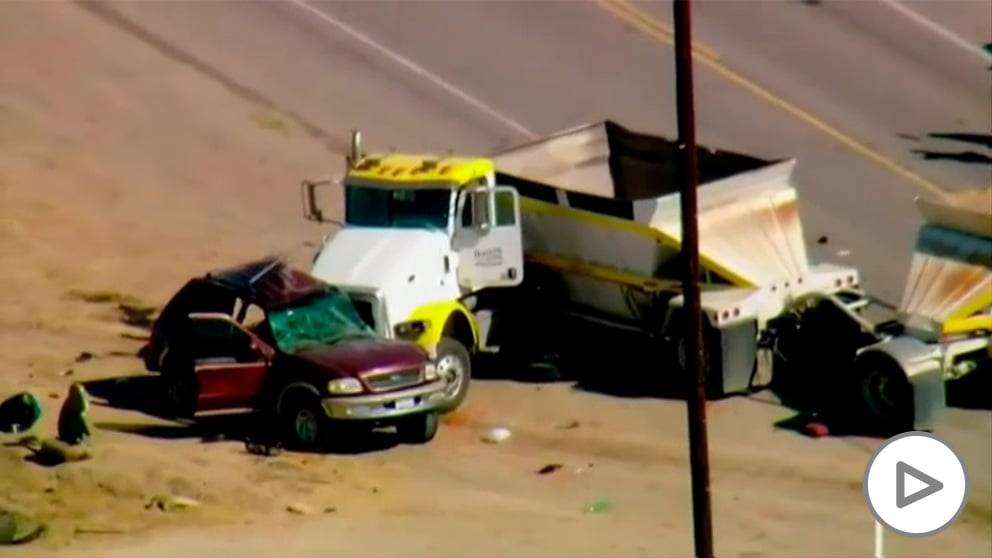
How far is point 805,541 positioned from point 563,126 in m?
13.9

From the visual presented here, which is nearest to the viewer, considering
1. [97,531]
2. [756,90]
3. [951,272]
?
[97,531]

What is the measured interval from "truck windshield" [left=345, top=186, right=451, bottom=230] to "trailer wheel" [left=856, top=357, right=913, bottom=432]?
15.5ft

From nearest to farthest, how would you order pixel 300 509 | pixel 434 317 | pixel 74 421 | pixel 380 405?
pixel 300 509, pixel 74 421, pixel 380 405, pixel 434 317

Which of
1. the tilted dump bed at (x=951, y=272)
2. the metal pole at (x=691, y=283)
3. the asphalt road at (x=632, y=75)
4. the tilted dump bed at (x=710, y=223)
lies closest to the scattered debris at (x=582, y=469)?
the tilted dump bed at (x=710, y=223)

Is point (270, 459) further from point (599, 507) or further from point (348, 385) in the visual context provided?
point (599, 507)

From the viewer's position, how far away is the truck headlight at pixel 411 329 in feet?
68.5

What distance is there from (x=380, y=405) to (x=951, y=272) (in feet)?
21.5

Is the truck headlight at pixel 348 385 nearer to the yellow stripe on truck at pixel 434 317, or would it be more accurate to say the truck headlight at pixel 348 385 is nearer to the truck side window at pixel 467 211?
the yellow stripe on truck at pixel 434 317

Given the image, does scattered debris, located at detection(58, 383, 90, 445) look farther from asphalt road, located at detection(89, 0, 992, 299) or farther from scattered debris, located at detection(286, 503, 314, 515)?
asphalt road, located at detection(89, 0, 992, 299)

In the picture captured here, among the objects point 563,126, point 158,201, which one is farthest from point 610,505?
point 563,126

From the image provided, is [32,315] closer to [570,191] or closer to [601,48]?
[570,191]

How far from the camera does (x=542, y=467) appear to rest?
63.6ft

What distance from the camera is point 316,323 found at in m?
Answer: 20.1

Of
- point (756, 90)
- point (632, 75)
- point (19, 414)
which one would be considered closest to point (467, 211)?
point (19, 414)
